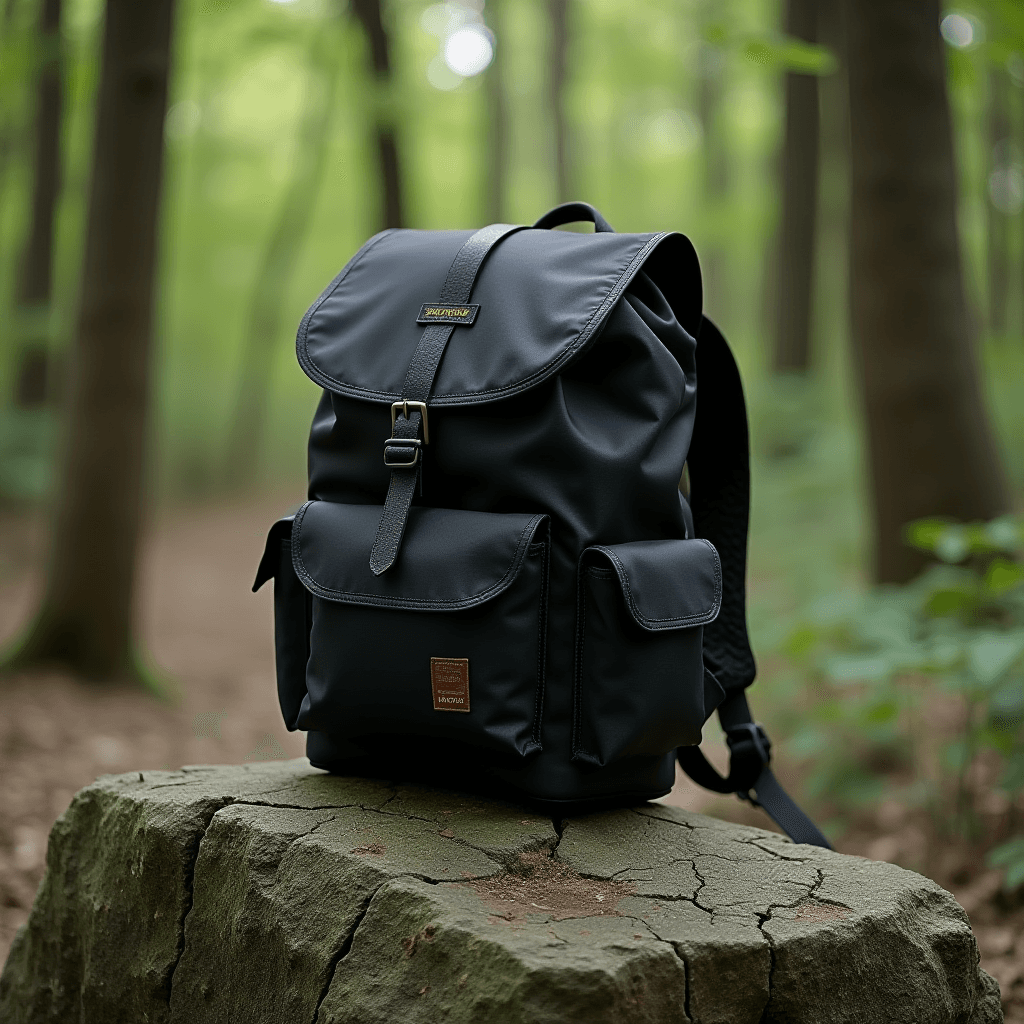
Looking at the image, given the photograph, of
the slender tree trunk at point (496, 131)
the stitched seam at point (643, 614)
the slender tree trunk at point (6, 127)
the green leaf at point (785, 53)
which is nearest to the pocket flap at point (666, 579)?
the stitched seam at point (643, 614)

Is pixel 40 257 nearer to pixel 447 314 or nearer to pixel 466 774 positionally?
pixel 447 314

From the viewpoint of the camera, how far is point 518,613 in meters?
1.62

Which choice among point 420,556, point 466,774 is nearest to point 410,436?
point 420,556

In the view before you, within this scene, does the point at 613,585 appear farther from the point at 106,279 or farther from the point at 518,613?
the point at 106,279

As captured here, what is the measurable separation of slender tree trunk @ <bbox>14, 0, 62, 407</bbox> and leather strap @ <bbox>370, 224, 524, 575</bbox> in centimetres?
823

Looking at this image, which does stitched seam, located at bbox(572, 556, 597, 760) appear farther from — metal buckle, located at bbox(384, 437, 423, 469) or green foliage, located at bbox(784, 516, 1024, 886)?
green foliage, located at bbox(784, 516, 1024, 886)

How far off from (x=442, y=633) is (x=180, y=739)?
3428 mm

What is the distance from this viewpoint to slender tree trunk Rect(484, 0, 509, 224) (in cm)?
1172

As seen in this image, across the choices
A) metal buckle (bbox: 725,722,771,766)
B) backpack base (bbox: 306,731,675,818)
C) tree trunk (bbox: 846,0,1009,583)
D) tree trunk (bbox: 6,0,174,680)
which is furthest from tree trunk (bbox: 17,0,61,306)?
metal buckle (bbox: 725,722,771,766)

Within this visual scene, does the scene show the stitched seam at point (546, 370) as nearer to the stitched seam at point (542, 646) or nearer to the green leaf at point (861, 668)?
the stitched seam at point (542, 646)

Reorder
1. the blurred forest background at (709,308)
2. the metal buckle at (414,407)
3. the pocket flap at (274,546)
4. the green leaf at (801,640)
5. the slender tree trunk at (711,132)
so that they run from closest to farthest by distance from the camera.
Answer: the metal buckle at (414,407) < the pocket flap at (274,546) < the green leaf at (801,640) < the blurred forest background at (709,308) < the slender tree trunk at (711,132)

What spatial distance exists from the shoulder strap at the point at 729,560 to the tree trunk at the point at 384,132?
5.21 metres

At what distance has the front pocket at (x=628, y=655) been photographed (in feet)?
5.40

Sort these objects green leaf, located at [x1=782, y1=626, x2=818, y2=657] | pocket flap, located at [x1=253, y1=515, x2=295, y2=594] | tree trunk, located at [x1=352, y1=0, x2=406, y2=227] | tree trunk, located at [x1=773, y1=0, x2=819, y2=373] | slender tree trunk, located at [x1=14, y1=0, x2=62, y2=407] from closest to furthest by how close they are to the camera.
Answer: pocket flap, located at [x1=253, y1=515, x2=295, y2=594] < green leaf, located at [x1=782, y1=626, x2=818, y2=657] < tree trunk, located at [x1=352, y1=0, x2=406, y2=227] < tree trunk, located at [x1=773, y1=0, x2=819, y2=373] < slender tree trunk, located at [x1=14, y1=0, x2=62, y2=407]
